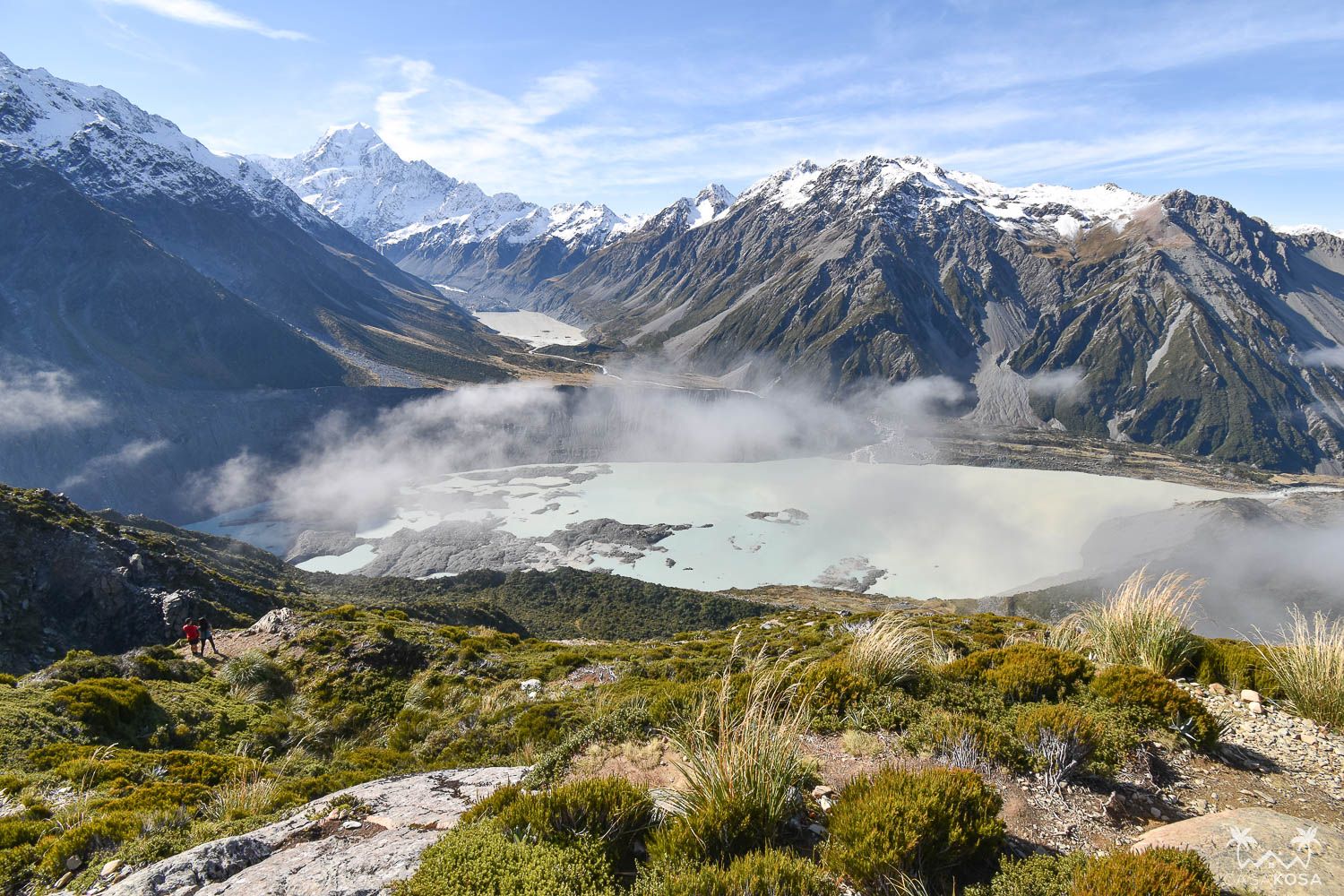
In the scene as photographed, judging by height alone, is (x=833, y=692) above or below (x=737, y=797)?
below

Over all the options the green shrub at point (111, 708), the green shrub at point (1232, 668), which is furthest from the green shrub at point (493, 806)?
the green shrub at point (111, 708)

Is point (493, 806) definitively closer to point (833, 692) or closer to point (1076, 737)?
point (833, 692)

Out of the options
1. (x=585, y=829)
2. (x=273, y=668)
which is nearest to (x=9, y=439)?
(x=273, y=668)

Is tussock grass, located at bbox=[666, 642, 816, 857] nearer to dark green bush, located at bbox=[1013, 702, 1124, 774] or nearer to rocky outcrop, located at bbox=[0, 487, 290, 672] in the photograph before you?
dark green bush, located at bbox=[1013, 702, 1124, 774]

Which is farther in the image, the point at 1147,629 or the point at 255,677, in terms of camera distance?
the point at 255,677

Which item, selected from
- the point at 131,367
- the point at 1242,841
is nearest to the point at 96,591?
the point at 1242,841

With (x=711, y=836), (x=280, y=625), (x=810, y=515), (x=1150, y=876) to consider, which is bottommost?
(x=810, y=515)

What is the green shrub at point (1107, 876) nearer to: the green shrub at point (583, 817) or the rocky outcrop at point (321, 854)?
the green shrub at point (583, 817)

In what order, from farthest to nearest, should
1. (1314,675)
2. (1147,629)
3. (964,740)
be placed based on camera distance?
(1147,629)
(1314,675)
(964,740)

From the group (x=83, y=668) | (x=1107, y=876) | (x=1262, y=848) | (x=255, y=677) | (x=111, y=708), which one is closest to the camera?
(x=1107, y=876)
